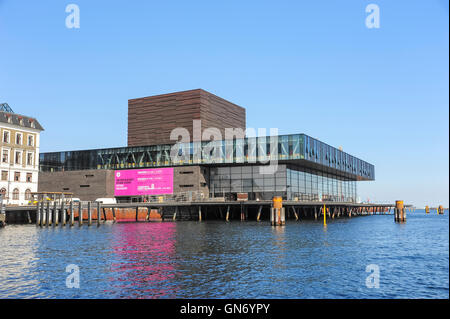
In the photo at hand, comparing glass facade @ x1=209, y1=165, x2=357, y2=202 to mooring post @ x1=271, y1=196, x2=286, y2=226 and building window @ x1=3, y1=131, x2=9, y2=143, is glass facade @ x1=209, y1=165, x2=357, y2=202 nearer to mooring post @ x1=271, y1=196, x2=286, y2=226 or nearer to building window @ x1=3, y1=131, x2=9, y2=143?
mooring post @ x1=271, y1=196, x2=286, y2=226

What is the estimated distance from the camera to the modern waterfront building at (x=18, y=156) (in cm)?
8381

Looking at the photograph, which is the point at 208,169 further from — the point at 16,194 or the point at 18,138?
the point at 18,138

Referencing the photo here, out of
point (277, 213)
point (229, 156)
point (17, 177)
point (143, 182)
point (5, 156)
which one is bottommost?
point (277, 213)

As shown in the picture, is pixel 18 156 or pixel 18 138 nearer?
pixel 18 138

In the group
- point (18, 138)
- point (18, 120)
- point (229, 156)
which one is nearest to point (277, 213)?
point (229, 156)

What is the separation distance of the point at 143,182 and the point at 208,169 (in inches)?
584

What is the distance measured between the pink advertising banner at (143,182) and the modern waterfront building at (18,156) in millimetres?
17833

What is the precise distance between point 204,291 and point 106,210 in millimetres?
69091

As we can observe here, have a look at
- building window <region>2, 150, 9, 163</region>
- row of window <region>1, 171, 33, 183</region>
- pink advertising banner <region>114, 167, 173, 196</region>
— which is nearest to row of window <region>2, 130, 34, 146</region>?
building window <region>2, 150, 9, 163</region>

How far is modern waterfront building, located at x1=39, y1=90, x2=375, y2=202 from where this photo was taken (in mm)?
86375

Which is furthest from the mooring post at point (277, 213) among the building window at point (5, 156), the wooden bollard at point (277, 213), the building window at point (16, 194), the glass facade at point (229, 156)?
the building window at point (5, 156)

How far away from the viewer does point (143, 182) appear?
315 ft
